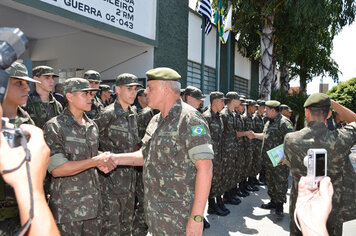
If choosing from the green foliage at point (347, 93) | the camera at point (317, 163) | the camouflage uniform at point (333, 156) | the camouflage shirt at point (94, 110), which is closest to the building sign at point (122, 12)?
the camouflage shirt at point (94, 110)

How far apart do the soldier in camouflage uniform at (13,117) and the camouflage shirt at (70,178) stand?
9.7 inches

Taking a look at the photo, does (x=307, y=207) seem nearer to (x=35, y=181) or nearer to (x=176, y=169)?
(x=35, y=181)

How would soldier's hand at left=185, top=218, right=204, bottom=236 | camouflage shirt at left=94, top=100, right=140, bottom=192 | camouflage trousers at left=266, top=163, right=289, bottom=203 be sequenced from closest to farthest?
soldier's hand at left=185, top=218, right=204, bottom=236, camouflage shirt at left=94, top=100, right=140, bottom=192, camouflage trousers at left=266, top=163, right=289, bottom=203

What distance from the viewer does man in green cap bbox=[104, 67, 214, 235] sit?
6.47 ft

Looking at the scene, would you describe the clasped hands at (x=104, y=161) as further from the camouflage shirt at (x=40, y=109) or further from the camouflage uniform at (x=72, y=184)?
the camouflage shirt at (x=40, y=109)

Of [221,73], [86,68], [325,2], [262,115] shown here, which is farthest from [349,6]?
[86,68]

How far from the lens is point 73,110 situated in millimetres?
2596

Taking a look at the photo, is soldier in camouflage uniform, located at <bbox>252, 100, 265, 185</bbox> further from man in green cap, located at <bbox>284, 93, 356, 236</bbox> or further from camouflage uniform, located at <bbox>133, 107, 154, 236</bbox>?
man in green cap, located at <bbox>284, 93, 356, 236</bbox>

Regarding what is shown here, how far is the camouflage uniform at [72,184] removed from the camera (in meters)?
2.31

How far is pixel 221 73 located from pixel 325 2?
16.6 ft

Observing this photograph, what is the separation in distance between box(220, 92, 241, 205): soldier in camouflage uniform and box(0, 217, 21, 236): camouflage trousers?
12.9ft

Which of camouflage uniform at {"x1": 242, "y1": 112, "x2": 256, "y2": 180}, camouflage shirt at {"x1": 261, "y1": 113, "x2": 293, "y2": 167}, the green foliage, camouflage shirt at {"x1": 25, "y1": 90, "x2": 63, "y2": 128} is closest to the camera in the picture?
camouflage shirt at {"x1": 25, "y1": 90, "x2": 63, "y2": 128}

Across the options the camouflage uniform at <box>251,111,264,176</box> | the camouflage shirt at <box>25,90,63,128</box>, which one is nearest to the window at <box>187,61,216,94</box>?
the camouflage uniform at <box>251,111,264,176</box>

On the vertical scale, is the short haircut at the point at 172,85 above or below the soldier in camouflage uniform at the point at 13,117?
above
